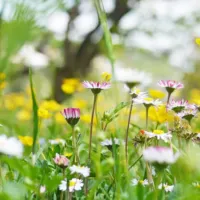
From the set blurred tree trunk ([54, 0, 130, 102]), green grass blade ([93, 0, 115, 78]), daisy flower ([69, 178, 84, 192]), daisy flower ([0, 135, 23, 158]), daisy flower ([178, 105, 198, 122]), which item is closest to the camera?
green grass blade ([93, 0, 115, 78])

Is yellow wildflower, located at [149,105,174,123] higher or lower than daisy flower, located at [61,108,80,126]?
higher

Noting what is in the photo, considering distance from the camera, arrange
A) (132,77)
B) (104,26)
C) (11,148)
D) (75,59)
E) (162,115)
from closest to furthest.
Result: 1. (104,26)
2. (11,148)
3. (132,77)
4. (162,115)
5. (75,59)

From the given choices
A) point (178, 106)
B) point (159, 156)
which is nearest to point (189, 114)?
point (178, 106)

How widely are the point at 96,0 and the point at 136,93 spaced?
32 cm

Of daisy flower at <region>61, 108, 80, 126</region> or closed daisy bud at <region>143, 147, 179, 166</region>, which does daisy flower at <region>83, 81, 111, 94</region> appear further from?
closed daisy bud at <region>143, 147, 179, 166</region>

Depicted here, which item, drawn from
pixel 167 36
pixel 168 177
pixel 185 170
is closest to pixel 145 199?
pixel 185 170

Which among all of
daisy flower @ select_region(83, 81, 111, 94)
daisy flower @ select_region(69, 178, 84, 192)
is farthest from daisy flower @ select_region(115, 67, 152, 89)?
daisy flower @ select_region(69, 178, 84, 192)

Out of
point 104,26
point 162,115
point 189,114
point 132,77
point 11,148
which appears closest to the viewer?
point 104,26

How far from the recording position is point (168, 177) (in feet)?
2.73

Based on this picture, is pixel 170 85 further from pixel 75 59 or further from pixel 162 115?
pixel 75 59

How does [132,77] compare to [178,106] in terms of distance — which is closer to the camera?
[132,77]

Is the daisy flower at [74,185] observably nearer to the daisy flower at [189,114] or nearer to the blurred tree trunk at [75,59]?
the daisy flower at [189,114]

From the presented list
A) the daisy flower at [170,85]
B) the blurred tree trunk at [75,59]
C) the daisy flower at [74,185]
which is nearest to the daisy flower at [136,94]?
the daisy flower at [170,85]

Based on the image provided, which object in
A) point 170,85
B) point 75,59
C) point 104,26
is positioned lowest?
point 104,26
